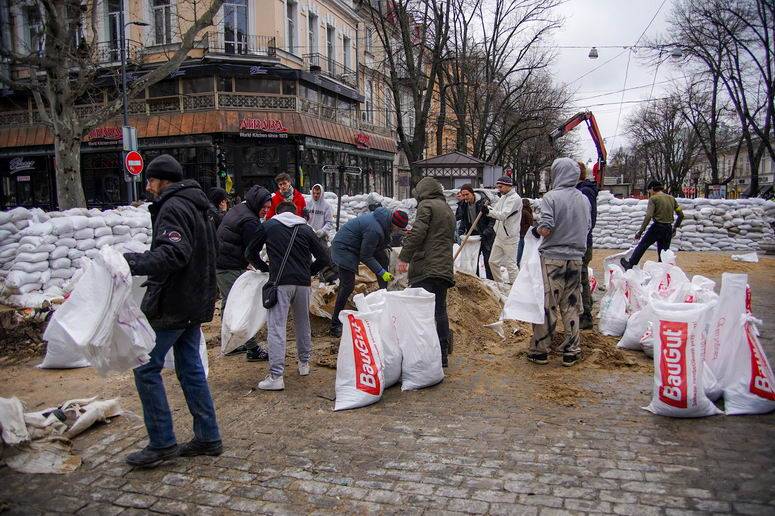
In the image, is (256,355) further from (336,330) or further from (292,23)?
(292,23)

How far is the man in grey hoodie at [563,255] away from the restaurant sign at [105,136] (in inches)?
979

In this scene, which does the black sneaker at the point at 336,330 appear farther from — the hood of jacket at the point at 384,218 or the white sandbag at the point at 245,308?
the white sandbag at the point at 245,308

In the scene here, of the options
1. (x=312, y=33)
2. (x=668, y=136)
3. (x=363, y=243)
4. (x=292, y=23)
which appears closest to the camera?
(x=363, y=243)

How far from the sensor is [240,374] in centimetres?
528

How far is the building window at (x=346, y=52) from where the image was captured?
3231 centimetres

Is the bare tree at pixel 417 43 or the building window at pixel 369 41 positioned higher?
the building window at pixel 369 41

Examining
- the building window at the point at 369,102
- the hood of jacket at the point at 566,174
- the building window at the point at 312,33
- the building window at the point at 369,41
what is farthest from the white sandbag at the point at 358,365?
the building window at the point at 369,41

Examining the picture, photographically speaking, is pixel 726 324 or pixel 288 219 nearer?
pixel 726 324

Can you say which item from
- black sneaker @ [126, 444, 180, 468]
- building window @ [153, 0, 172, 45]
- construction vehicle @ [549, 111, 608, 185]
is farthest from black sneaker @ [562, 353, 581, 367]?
building window @ [153, 0, 172, 45]

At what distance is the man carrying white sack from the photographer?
3250 millimetres

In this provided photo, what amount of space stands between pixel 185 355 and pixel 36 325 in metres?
4.34

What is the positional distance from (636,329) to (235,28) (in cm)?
2362

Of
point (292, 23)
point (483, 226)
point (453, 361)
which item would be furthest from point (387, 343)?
point (292, 23)

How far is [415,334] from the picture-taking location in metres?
4.55
